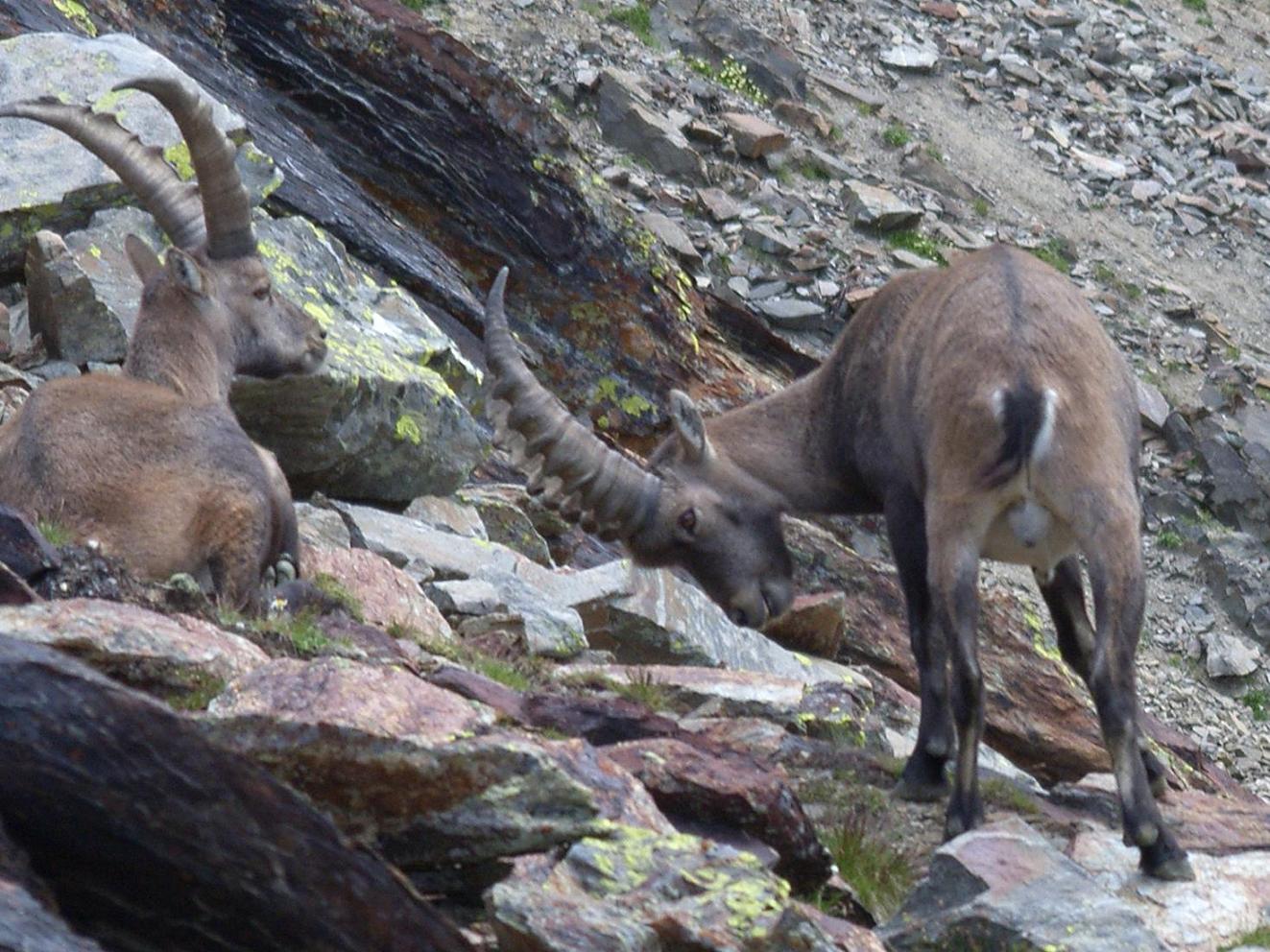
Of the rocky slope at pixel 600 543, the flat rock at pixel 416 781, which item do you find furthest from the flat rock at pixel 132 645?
the flat rock at pixel 416 781

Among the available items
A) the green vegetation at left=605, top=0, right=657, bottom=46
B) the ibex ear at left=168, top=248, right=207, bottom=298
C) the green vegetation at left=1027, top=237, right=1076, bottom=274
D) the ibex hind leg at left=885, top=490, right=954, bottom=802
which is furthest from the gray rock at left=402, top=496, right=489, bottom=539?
the green vegetation at left=605, top=0, right=657, bottom=46

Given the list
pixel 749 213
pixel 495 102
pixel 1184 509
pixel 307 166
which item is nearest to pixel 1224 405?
pixel 1184 509

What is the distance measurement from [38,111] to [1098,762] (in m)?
8.19

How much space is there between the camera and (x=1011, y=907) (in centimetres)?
611

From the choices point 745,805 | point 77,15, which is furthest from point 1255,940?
point 77,15

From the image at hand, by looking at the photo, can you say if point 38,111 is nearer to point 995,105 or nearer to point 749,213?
point 749,213

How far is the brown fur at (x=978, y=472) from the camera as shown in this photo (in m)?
7.38

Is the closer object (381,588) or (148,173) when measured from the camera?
(381,588)

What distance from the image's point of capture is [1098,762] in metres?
13.2

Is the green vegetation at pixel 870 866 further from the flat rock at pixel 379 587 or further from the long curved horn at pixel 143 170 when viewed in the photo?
the long curved horn at pixel 143 170

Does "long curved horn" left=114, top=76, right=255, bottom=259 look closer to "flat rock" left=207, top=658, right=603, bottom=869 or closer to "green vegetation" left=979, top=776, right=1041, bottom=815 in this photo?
"green vegetation" left=979, top=776, right=1041, bottom=815

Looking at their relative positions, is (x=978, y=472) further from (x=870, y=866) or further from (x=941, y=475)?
(x=870, y=866)

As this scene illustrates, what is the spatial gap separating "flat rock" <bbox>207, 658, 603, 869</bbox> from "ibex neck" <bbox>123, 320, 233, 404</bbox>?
4.97 metres

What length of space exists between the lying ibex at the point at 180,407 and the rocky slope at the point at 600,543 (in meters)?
0.49
